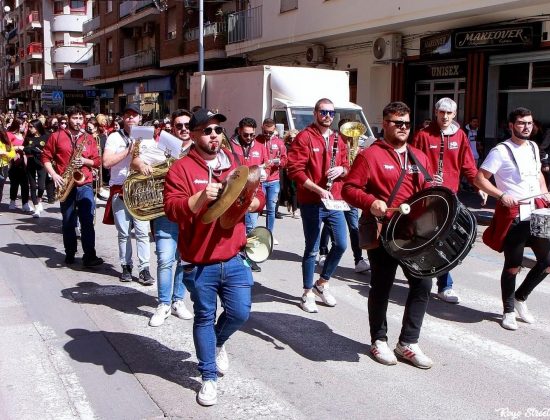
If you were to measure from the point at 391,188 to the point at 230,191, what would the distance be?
1.46m

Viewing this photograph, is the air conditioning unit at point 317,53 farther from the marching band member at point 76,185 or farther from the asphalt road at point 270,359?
the asphalt road at point 270,359

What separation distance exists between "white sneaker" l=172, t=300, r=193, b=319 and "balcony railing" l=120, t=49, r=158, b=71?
29529 millimetres

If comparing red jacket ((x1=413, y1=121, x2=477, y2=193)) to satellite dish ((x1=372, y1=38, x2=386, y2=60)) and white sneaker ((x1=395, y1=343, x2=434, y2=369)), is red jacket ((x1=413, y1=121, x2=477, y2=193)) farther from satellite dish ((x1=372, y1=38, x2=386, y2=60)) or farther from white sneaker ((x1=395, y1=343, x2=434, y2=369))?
satellite dish ((x1=372, y1=38, x2=386, y2=60))

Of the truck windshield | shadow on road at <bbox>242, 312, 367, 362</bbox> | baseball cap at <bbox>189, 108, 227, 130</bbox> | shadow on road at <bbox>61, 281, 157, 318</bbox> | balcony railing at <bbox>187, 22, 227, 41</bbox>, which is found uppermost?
balcony railing at <bbox>187, 22, 227, 41</bbox>

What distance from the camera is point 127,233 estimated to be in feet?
23.4

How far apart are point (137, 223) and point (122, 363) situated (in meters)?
2.37

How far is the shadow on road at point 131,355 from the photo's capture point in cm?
455

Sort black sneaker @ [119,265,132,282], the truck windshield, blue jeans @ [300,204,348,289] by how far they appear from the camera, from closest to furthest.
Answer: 1. blue jeans @ [300,204,348,289]
2. black sneaker @ [119,265,132,282]
3. the truck windshield

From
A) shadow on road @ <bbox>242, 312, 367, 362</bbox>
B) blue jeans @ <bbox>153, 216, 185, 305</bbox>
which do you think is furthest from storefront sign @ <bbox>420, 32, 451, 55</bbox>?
blue jeans @ <bbox>153, 216, 185, 305</bbox>

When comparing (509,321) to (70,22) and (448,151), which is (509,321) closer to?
(448,151)

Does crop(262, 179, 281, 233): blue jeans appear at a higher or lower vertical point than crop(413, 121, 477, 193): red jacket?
lower

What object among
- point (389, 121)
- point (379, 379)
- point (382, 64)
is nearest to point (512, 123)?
point (389, 121)

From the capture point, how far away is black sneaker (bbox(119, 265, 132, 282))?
7188 mm

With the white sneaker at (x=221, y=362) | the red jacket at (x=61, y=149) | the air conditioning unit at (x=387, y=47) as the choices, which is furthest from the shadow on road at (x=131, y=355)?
the air conditioning unit at (x=387, y=47)
